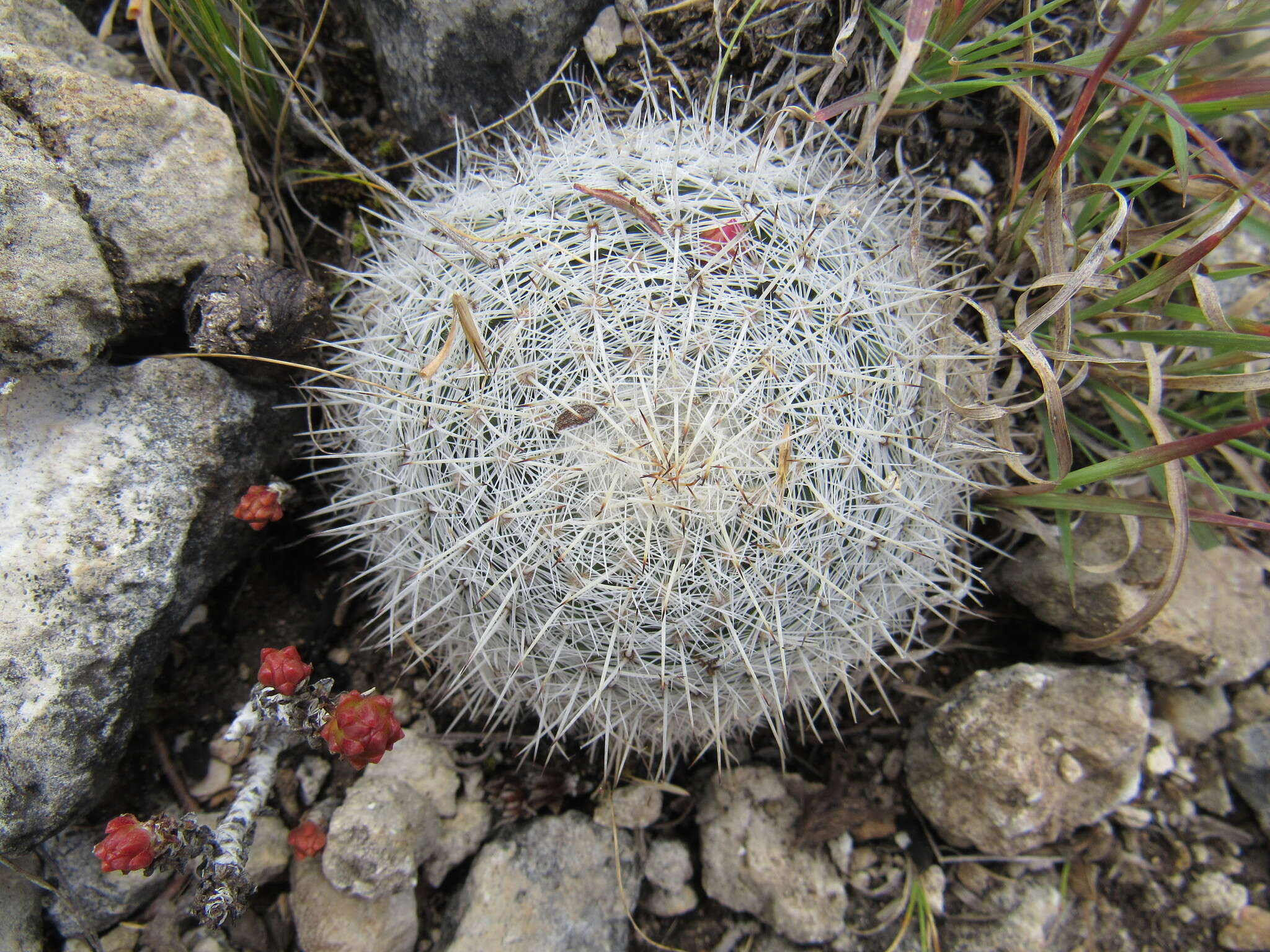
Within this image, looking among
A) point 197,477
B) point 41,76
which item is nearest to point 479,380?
point 197,477

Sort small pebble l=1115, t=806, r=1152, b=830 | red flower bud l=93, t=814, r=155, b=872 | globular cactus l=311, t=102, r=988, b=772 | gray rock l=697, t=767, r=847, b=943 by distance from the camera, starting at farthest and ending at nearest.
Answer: small pebble l=1115, t=806, r=1152, b=830 < gray rock l=697, t=767, r=847, b=943 < red flower bud l=93, t=814, r=155, b=872 < globular cactus l=311, t=102, r=988, b=772

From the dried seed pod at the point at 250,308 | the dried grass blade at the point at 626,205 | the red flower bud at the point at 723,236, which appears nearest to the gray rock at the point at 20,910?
the dried seed pod at the point at 250,308

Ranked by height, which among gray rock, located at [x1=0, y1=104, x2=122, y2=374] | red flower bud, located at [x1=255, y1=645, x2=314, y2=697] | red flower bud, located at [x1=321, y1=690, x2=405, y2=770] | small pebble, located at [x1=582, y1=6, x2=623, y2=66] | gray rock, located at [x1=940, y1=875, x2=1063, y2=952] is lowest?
gray rock, located at [x1=940, y1=875, x2=1063, y2=952]

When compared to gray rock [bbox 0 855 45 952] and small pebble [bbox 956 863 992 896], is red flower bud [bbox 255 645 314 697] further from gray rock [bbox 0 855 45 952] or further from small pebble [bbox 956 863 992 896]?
small pebble [bbox 956 863 992 896]

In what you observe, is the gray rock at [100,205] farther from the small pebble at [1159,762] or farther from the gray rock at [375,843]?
the small pebble at [1159,762]

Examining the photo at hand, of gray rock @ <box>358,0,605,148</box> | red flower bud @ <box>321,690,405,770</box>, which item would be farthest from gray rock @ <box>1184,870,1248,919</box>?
gray rock @ <box>358,0,605,148</box>

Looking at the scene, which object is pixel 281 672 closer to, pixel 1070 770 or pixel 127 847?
pixel 127 847

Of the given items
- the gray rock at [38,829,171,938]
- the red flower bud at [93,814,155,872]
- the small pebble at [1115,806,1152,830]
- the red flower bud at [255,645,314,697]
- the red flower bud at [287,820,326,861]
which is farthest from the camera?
the small pebble at [1115,806,1152,830]
